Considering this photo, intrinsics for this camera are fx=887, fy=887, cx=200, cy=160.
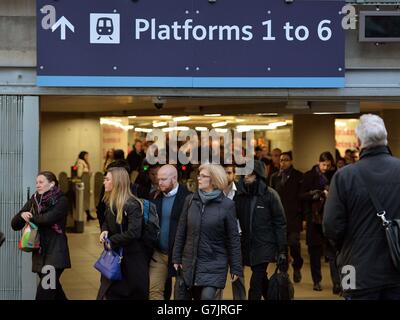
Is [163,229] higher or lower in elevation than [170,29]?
lower

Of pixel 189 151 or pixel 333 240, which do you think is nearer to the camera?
pixel 333 240

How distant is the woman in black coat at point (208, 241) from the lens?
8328mm

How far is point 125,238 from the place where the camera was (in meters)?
8.42

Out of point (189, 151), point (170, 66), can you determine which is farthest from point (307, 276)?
point (170, 66)

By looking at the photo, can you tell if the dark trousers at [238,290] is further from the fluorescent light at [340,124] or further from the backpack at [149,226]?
the fluorescent light at [340,124]

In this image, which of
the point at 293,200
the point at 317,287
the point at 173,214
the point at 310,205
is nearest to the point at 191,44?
the point at 173,214

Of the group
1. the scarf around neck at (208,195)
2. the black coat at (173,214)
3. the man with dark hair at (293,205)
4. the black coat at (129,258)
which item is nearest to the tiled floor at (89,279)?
the man with dark hair at (293,205)

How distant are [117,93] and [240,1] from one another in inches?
71.8

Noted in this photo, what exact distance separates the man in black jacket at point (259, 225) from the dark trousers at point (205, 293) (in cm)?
140

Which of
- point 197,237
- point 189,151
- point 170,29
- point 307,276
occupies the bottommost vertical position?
point 307,276

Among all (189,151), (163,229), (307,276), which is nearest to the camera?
(163,229)

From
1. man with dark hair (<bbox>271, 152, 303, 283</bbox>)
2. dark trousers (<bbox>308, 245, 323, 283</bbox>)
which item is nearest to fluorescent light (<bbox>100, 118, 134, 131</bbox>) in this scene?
man with dark hair (<bbox>271, 152, 303, 283</bbox>)

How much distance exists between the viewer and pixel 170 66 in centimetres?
1045
